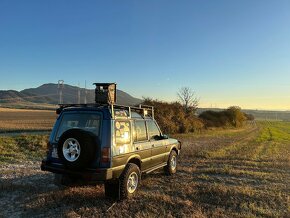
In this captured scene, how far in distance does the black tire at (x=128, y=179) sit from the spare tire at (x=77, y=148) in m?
0.89

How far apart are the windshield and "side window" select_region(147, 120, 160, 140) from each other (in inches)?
83.1

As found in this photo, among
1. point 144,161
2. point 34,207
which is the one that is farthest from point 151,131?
point 34,207

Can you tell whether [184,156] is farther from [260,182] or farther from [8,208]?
[8,208]

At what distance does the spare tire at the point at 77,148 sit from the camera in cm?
608

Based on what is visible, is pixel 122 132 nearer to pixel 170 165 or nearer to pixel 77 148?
pixel 77 148

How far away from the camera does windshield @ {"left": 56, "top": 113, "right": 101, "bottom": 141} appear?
6484 millimetres

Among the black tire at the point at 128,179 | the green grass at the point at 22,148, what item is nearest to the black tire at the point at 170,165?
the black tire at the point at 128,179

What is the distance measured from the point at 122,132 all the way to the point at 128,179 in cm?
106

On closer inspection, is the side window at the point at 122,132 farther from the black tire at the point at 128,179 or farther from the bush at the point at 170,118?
the bush at the point at 170,118

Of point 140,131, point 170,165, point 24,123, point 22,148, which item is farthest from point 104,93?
point 24,123

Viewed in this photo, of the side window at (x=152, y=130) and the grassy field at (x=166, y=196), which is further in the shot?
the side window at (x=152, y=130)

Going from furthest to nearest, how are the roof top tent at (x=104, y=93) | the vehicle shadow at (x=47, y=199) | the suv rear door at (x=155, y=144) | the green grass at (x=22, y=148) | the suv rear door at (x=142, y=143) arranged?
the green grass at (x=22, y=148), the suv rear door at (x=155, y=144), the roof top tent at (x=104, y=93), the suv rear door at (x=142, y=143), the vehicle shadow at (x=47, y=199)

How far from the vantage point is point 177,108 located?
107 feet

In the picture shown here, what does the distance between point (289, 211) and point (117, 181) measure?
3.66 m
